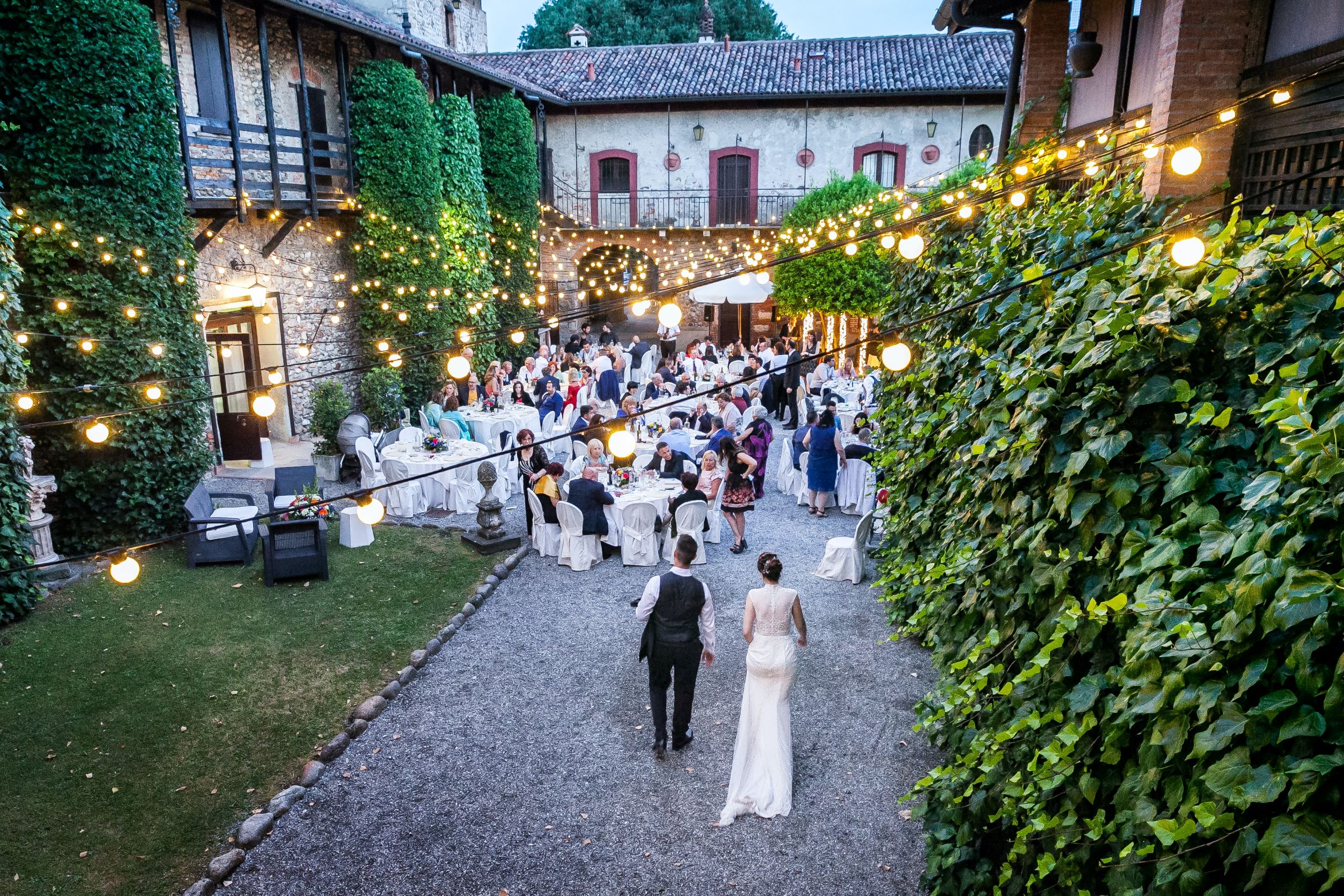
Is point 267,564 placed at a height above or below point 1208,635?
below

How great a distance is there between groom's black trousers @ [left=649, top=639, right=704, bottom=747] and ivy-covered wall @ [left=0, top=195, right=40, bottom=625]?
6.37 m

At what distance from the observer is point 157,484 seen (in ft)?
34.0

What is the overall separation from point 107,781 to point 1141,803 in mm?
6289

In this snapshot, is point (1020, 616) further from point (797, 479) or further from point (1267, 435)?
point (797, 479)

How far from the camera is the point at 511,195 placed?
20.5 m

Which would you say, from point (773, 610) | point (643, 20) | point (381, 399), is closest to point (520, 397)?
point (381, 399)

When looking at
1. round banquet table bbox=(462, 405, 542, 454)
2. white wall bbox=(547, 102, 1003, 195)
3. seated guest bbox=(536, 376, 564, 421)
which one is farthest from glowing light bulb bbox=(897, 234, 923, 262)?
white wall bbox=(547, 102, 1003, 195)

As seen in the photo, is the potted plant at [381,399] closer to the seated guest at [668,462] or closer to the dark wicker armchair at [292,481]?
the dark wicker armchair at [292,481]

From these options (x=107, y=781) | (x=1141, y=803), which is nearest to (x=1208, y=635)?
(x=1141, y=803)

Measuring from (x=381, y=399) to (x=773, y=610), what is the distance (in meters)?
10.9

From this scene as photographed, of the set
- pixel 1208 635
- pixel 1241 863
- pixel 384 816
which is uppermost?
pixel 1208 635

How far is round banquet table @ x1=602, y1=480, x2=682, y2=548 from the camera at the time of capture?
957cm

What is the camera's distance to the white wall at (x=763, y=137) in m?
25.2

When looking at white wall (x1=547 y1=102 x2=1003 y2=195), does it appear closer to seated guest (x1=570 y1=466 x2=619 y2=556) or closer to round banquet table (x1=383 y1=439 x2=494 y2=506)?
round banquet table (x1=383 y1=439 x2=494 y2=506)
